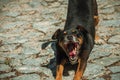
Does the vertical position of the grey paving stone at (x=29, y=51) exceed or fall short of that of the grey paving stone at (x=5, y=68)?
it exceeds it

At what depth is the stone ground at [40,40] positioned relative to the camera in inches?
252

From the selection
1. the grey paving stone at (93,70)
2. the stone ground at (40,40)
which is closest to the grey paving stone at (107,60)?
the stone ground at (40,40)

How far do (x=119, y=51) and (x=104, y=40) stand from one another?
718mm

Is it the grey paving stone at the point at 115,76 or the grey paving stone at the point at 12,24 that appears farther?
the grey paving stone at the point at 12,24

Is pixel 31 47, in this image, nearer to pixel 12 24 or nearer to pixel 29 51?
pixel 29 51

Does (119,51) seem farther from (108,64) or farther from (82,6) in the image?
(82,6)

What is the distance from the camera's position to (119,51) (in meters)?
6.93

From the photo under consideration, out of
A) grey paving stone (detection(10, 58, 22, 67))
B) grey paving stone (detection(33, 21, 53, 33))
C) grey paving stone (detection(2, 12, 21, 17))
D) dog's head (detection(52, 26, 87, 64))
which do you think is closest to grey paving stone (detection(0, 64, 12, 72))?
grey paving stone (detection(10, 58, 22, 67))

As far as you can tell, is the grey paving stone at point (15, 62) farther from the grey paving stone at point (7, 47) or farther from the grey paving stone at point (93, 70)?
the grey paving stone at point (93, 70)

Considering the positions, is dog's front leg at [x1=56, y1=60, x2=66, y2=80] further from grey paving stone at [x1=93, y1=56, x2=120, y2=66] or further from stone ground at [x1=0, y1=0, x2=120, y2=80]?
grey paving stone at [x1=93, y1=56, x2=120, y2=66]

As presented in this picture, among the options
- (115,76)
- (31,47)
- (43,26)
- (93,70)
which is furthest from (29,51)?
(115,76)

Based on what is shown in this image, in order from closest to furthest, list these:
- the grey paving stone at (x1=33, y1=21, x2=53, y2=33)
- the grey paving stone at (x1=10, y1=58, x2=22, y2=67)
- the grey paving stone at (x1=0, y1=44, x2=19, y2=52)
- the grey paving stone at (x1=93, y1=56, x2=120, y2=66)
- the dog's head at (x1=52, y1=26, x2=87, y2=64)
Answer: the dog's head at (x1=52, y1=26, x2=87, y2=64) → the grey paving stone at (x1=93, y1=56, x2=120, y2=66) → the grey paving stone at (x1=10, y1=58, x2=22, y2=67) → the grey paving stone at (x1=0, y1=44, x2=19, y2=52) → the grey paving stone at (x1=33, y1=21, x2=53, y2=33)

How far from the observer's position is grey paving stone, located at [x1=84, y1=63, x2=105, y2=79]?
6156 mm

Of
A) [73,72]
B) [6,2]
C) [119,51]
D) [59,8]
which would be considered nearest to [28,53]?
[73,72]
